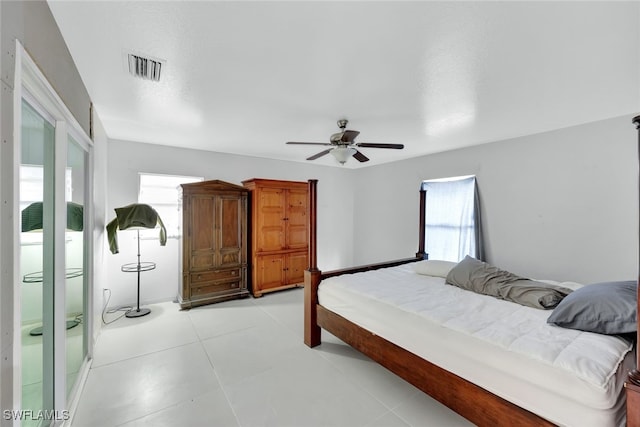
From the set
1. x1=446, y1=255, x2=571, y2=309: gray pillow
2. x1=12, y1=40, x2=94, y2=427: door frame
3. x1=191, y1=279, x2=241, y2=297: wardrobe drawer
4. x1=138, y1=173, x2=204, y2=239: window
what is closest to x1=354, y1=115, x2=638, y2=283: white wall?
x1=446, y1=255, x2=571, y2=309: gray pillow

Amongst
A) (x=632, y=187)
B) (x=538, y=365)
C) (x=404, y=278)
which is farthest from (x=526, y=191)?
(x=538, y=365)

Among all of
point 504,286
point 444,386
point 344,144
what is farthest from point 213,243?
point 504,286

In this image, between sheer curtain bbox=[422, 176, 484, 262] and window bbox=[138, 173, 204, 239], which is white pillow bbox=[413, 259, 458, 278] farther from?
window bbox=[138, 173, 204, 239]

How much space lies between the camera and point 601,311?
1.64 metres

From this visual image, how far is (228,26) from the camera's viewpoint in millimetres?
1527

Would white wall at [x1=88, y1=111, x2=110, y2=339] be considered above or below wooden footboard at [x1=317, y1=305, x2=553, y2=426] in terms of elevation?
above

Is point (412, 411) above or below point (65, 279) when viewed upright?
below

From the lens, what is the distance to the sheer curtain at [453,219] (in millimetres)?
4012

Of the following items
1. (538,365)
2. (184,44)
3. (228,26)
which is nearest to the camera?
(538,365)

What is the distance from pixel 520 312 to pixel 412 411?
1112 mm

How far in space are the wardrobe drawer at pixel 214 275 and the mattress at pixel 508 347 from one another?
2.42 m

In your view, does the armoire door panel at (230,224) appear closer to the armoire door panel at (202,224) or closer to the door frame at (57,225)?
the armoire door panel at (202,224)

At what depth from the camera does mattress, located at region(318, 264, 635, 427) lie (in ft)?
4.05

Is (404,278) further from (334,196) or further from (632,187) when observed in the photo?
(334,196)
